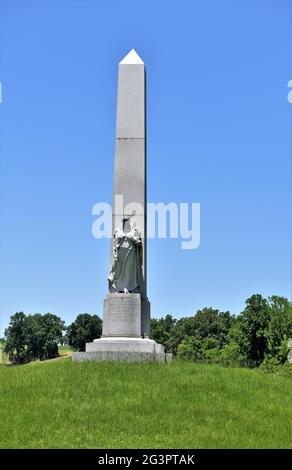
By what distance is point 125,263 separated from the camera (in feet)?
60.0

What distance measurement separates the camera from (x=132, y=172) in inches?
765

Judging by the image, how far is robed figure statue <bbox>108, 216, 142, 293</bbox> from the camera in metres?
18.3

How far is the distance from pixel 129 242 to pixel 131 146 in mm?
3544

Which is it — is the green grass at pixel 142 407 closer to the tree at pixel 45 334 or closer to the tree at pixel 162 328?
the tree at pixel 162 328

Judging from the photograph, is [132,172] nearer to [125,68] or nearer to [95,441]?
[125,68]

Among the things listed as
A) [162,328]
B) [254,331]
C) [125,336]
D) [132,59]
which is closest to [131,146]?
[132,59]

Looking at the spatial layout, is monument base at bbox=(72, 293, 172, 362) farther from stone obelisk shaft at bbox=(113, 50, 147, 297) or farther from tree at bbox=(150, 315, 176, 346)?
tree at bbox=(150, 315, 176, 346)

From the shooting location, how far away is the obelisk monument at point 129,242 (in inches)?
673

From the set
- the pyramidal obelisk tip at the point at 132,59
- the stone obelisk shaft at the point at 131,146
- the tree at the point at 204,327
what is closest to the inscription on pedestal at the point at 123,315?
the stone obelisk shaft at the point at 131,146

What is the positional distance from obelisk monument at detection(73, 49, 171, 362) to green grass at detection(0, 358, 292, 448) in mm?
1462

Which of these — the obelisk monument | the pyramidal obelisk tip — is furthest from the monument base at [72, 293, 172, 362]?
the pyramidal obelisk tip

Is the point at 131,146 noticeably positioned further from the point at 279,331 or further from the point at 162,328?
the point at 162,328

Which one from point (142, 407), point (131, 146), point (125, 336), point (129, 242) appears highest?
point (131, 146)
